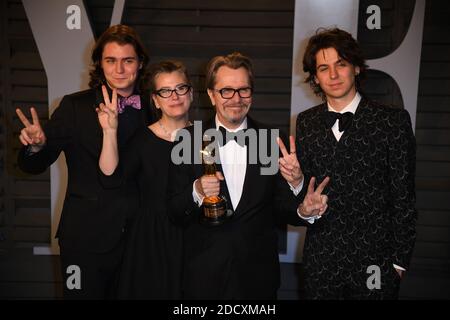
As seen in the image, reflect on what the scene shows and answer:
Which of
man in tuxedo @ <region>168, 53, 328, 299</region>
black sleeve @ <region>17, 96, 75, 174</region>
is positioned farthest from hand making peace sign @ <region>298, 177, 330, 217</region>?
black sleeve @ <region>17, 96, 75, 174</region>

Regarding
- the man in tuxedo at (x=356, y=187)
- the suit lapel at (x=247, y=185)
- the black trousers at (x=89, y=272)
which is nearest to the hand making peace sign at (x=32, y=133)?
the black trousers at (x=89, y=272)

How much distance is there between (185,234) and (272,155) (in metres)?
0.59

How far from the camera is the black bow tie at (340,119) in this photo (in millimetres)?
2186

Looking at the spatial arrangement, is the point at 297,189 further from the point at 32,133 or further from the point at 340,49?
the point at 32,133

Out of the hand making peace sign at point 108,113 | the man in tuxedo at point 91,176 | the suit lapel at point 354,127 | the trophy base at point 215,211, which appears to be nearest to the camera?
the trophy base at point 215,211

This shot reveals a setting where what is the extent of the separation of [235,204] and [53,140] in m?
1.03

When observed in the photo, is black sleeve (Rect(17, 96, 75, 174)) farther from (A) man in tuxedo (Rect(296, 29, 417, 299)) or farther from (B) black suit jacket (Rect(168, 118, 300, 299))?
(A) man in tuxedo (Rect(296, 29, 417, 299))

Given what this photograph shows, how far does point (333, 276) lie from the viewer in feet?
7.26

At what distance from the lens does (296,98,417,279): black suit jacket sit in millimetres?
2131

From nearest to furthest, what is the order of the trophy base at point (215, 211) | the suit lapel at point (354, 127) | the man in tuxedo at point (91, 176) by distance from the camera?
the trophy base at point (215, 211) → the suit lapel at point (354, 127) → the man in tuxedo at point (91, 176)

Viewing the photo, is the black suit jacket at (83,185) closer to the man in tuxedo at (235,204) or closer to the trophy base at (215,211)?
the man in tuxedo at (235,204)

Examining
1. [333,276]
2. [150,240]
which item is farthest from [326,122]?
[150,240]

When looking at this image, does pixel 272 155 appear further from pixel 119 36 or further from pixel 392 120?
pixel 119 36

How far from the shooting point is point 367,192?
215 cm
